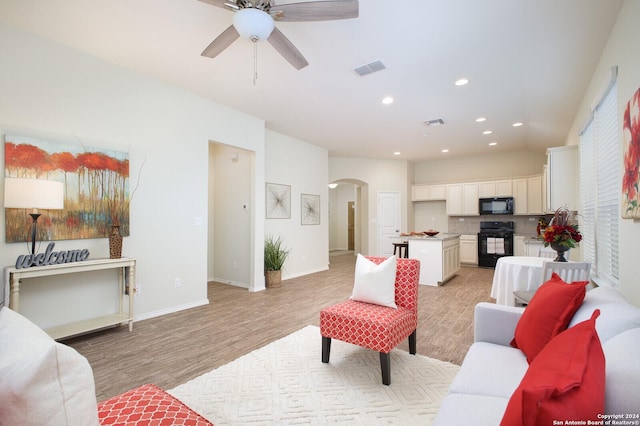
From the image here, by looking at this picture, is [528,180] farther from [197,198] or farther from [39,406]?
[39,406]

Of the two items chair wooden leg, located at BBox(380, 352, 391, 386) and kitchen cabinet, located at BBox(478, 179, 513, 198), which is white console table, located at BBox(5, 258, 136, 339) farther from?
kitchen cabinet, located at BBox(478, 179, 513, 198)

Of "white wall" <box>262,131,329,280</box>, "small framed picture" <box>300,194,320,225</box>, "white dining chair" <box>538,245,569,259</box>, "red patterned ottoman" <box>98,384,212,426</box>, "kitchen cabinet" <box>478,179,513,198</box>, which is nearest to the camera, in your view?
"red patterned ottoman" <box>98,384,212,426</box>

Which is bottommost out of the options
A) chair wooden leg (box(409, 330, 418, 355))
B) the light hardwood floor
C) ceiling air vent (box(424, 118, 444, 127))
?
the light hardwood floor

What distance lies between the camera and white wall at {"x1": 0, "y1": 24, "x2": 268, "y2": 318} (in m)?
2.88

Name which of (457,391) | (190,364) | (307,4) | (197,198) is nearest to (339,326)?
(457,391)

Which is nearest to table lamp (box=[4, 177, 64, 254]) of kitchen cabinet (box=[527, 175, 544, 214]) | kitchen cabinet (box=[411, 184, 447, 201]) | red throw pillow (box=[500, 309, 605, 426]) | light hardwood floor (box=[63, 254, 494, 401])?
light hardwood floor (box=[63, 254, 494, 401])

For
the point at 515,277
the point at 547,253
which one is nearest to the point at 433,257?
the point at 547,253

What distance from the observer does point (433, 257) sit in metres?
5.64

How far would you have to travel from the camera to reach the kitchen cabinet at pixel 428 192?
8.43 m

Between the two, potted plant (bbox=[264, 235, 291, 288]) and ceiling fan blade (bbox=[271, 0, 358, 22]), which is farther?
potted plant (bbox=[264, 235, 291, 288])

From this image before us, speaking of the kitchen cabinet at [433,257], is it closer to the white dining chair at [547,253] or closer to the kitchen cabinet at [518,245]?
the white dining chair at [547,253]

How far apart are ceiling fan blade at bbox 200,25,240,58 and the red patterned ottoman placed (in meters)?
2.45

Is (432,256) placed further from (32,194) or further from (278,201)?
(32,194)

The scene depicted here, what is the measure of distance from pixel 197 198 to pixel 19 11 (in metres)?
2.46
